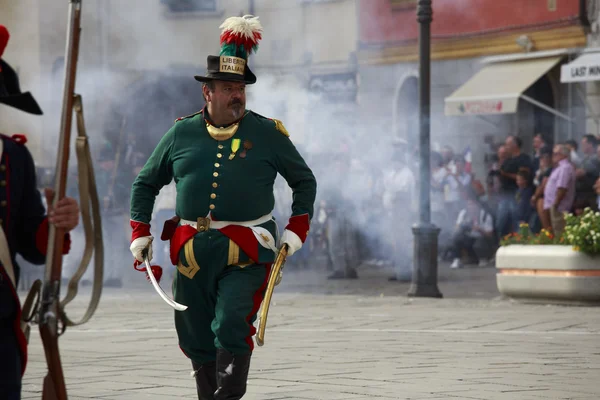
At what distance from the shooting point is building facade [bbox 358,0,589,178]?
65.1 feet

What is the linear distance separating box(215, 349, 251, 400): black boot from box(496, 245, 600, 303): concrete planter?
6359mm

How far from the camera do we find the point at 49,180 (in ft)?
57.5

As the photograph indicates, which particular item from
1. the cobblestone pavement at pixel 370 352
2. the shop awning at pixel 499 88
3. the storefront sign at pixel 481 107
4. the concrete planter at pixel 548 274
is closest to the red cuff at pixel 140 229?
the cobblestone pavement at pixel 370 352

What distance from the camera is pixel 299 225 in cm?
625

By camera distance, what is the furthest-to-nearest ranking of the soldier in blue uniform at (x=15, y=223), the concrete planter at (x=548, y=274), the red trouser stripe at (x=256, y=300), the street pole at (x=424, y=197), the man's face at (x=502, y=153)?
the man's face at (x=502, y=153) < the street pole at (x=424, y=197) < the concrete planter at (x=548, y=274) < the red trouser stripe at (x=256, y=300) < the soldier in blue uniform at (x=15, y=223)

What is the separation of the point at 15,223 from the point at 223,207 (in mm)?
1711

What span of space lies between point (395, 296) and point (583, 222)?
2.39m

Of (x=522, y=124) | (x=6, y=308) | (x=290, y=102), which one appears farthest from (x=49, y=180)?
(x=6, y=308)

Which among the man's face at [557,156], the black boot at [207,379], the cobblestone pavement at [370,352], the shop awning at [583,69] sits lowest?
the cobblestone pavement at [370,352]

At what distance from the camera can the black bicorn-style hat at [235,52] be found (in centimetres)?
620

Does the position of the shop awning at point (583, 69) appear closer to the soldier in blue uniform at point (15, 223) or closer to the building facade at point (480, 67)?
the building facade at point (480, 67)

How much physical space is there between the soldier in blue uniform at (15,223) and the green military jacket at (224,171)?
1.63 metres

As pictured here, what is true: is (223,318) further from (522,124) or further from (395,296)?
(522,124)

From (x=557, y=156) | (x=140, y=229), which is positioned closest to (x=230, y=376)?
(x=140, y=229)
